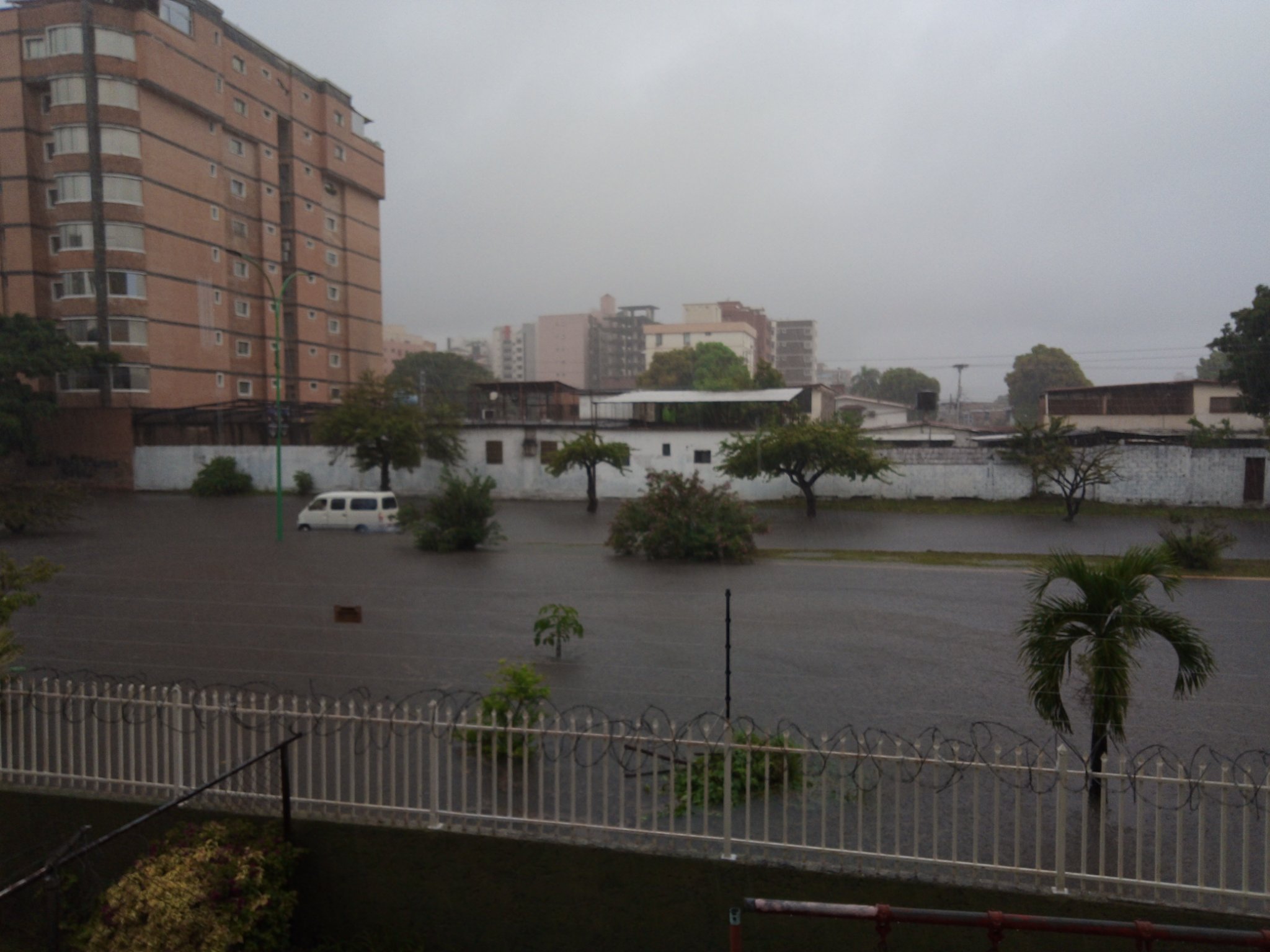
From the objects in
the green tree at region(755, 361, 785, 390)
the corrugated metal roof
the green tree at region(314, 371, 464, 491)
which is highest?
the green tree at region(755, 361, 785, 390)

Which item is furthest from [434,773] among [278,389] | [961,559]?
[278,389]

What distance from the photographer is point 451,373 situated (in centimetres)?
8562

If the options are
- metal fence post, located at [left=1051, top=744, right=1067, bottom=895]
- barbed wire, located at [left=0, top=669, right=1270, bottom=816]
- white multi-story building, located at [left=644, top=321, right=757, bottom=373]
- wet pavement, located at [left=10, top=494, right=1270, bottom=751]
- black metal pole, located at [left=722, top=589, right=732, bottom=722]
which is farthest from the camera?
white multi-story building, located at [left=644, top=321, right=757, bottom=373]

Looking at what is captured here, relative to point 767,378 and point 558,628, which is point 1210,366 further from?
point 558,628

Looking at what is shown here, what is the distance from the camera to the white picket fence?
190 inches

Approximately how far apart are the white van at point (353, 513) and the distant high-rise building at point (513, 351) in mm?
119691

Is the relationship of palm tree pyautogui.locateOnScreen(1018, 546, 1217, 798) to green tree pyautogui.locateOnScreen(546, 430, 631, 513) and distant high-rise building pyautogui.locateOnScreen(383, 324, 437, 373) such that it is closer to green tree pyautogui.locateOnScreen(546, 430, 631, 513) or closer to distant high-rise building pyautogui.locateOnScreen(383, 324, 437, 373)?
green tree pyautogui.locateOnScreen(546, 430, 631, 513)

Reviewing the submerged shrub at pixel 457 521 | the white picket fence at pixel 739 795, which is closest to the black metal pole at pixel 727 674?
the white picket fence at pixel 739 795

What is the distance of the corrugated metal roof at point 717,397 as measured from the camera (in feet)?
118

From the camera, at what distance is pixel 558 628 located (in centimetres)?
1021

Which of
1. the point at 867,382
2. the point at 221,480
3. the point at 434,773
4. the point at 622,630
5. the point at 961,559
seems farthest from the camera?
the point at 867,382

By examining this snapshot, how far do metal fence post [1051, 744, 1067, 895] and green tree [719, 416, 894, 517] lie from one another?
23.8m

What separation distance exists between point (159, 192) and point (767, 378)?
28.6 meters

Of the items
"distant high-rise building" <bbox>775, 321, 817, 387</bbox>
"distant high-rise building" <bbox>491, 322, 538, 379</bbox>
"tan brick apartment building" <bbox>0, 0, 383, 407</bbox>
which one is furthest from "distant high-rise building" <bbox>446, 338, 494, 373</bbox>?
"tan brick apartment building" <bbox>0, 0, 383, 407</bbox>
